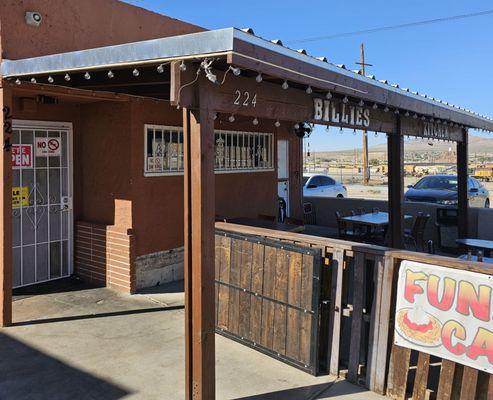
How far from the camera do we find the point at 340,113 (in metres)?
5.84

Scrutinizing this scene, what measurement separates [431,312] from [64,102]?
20.9ft

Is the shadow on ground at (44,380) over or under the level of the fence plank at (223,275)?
under

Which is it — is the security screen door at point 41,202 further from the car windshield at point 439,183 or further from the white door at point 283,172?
the car windshield at point 439,183

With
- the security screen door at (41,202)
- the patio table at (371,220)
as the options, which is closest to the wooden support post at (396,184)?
the patio table at (371,220)

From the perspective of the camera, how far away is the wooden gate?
15.5 feet

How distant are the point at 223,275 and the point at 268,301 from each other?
77cm

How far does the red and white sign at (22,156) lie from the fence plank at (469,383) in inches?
258

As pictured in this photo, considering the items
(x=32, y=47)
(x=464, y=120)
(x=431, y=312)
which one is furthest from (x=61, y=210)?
(x=464, y=120)

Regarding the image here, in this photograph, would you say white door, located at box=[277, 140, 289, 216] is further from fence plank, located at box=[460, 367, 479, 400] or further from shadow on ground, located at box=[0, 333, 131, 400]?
fence plank, located at box=[460, 367, 479, 400]

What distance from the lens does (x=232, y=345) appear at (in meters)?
5.53

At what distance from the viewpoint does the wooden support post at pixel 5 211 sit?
230 inches

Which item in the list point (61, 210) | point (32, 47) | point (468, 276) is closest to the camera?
point (468, 276)

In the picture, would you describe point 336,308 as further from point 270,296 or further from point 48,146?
point 48,146

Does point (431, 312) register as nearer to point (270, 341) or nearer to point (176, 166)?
point (270, 341)
